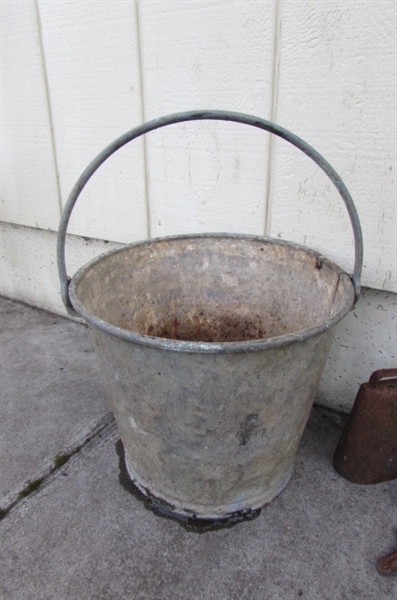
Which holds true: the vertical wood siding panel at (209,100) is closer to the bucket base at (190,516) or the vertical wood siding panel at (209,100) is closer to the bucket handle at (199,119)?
the bucket handle at (199,119)

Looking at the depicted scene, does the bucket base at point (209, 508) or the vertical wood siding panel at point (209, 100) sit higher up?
the vertical wood siding panel at point (209, 100)

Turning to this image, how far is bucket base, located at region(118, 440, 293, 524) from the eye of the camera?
142 cm

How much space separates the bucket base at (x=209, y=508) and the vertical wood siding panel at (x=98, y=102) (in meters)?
1.25

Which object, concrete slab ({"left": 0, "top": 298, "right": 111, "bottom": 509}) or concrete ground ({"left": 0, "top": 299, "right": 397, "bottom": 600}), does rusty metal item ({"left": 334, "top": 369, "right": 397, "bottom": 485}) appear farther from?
concrete slab ({"left": 0, "top": 298, "right": 111, "bottom": 509})

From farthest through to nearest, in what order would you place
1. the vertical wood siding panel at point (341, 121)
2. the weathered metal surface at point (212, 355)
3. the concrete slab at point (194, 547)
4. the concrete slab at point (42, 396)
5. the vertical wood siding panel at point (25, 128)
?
the vertical wood siding panel at point (25, 128), the concrete slab at point (42, 396), the vertical wood siding panel at point (341, 121), the concrete slab at point (194, 547), the weathered metal surface at point (212, 355)

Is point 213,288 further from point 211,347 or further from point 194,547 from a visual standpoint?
point 194,547

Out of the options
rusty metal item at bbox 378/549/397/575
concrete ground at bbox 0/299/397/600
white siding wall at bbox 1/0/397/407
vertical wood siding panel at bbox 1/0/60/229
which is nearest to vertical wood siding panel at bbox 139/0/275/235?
white siding wall at bbox 1/0/397/407


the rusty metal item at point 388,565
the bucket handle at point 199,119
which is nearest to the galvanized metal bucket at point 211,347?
the bucket handle at point 199,119

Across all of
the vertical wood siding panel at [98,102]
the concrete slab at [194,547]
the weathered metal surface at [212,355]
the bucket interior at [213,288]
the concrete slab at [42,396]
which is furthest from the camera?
the vertical wood siding panel at [98,102]

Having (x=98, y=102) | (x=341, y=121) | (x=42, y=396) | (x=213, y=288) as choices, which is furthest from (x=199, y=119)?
(x=42, y=396)

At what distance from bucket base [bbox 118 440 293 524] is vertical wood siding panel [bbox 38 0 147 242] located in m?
1.25

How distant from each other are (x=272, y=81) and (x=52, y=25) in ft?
4.05

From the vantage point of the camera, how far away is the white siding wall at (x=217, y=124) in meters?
1.47

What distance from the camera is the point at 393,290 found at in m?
1.59
